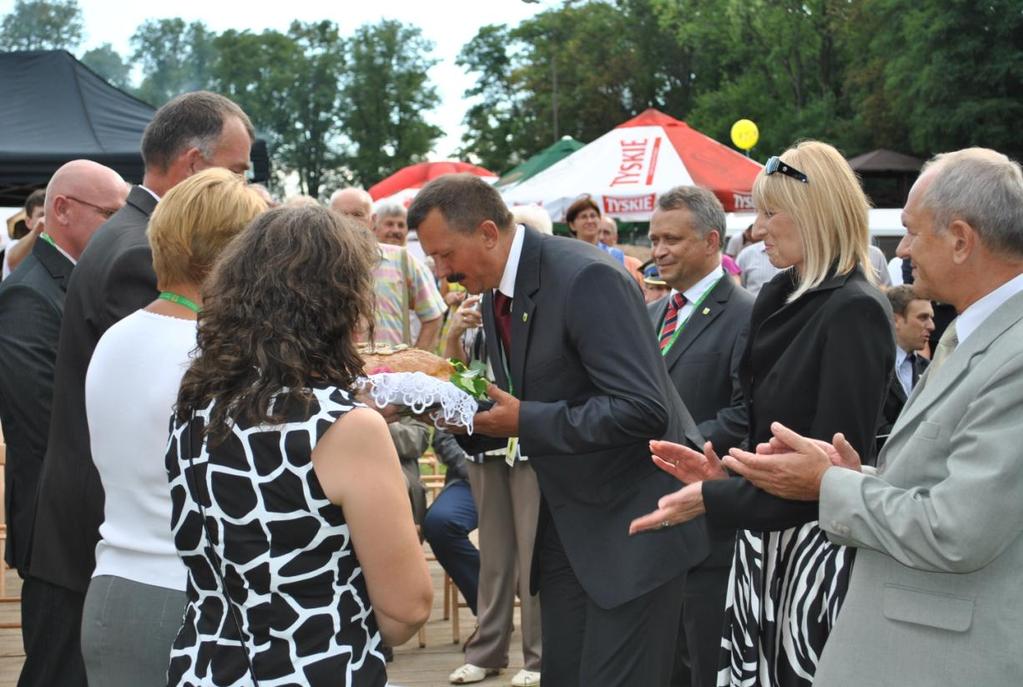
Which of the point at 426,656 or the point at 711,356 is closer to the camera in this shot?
the point at 711,356

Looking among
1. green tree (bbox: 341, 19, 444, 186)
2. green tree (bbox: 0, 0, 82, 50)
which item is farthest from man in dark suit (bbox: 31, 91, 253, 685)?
green tree (bbox: 341, 19, 444, 186)

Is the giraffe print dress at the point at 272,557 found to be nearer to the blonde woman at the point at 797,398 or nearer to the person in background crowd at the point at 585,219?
the blonde woman at the point at 797,398

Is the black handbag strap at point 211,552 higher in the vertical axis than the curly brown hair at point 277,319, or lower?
lower

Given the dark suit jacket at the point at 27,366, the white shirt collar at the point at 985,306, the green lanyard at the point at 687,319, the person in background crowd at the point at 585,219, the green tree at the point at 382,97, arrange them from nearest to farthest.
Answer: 1. the white shirt collar at the point at 985,306
2. the dark suit jacket at the point at 27,366
3. the green lanyard at the point at 687,319
4. the person in background crowd at the point at 585,219
5. the green tree at the point at 382,97

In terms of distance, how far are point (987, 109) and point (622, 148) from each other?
998 inches

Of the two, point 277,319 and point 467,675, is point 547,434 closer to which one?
point 277,319

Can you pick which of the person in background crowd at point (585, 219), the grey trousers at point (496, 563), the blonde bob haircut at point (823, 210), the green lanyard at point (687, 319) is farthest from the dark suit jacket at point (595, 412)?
the person in background crowd at point (585, 219)

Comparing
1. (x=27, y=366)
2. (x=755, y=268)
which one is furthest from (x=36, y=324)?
(x=755, y=268)

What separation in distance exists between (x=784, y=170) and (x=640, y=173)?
10.3 metres

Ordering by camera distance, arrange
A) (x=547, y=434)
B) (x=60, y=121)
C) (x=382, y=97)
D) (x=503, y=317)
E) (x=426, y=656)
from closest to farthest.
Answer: (x=547, y=434) → (x=503, y=317) → (x=426, y=656) → (x=60, y=121) → (x=382, y=97)

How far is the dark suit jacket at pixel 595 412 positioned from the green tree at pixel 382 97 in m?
59.1

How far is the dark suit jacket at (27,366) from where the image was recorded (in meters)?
4.39

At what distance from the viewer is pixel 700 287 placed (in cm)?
531

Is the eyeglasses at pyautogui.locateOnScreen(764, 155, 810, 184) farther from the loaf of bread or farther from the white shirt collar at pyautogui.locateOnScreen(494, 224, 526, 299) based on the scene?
the loaf of bread
